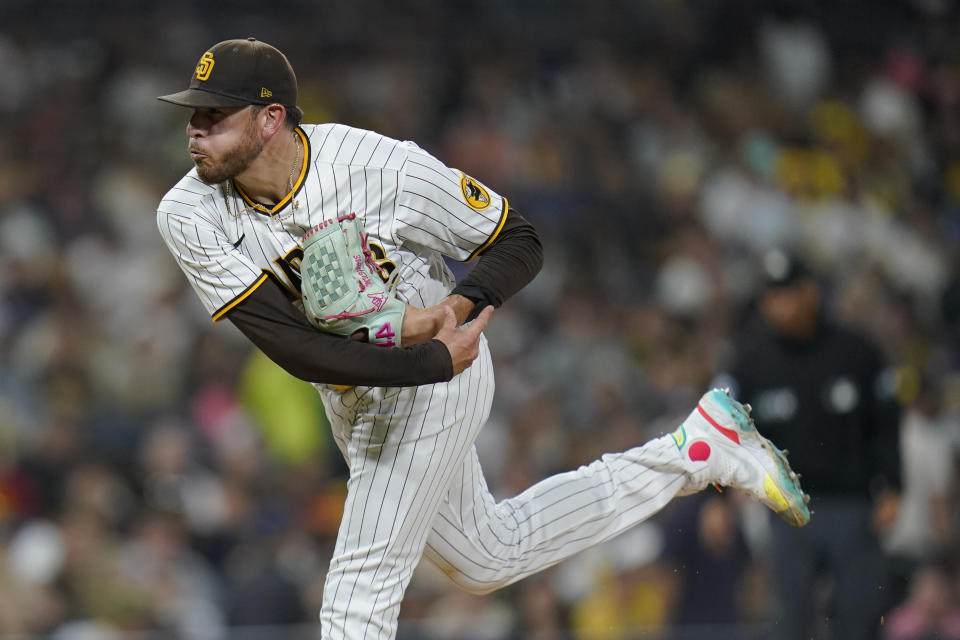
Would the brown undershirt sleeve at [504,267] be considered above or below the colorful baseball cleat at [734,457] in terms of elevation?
above

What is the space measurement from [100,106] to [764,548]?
5.47 meters

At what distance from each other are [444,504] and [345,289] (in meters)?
0.75

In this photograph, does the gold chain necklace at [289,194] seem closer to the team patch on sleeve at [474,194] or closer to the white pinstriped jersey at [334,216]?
the white pinstriped jersey at [334,216]

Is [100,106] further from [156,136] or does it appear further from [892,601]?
[892,601]

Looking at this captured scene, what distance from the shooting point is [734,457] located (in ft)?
12.6

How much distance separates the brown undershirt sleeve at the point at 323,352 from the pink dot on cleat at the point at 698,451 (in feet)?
3.08

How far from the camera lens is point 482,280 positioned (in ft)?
11.1

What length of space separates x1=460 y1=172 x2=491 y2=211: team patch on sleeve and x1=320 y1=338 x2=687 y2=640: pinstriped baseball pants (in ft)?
1.40

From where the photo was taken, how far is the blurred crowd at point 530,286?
6.14m

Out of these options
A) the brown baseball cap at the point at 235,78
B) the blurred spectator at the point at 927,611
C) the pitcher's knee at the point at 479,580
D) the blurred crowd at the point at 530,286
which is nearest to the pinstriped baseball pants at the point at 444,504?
the pitcher's knee at the point at 479,580

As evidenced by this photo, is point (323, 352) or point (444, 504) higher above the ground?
point (323, 352)

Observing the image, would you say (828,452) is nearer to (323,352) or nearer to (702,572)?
(702,572)

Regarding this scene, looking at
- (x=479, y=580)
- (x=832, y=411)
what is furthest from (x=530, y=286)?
(x=479, y=580)

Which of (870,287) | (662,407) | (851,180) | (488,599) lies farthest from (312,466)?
(851,180)
